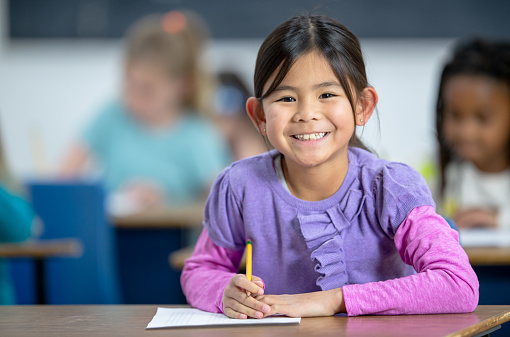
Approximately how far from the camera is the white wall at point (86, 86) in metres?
5.51

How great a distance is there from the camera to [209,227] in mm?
1479

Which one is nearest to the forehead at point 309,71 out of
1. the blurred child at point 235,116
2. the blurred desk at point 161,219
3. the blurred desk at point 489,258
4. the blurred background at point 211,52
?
the blurred desk at point 489,258

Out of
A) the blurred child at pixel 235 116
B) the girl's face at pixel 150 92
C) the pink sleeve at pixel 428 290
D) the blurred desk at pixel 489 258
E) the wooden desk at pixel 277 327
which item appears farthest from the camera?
the blurred child at pixel 235 116

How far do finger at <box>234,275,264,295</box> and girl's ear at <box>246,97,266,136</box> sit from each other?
0.34m

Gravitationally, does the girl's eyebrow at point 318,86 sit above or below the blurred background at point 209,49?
below

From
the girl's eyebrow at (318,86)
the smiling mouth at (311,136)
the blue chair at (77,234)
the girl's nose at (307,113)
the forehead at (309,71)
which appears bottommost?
the blue chair at (77,234)

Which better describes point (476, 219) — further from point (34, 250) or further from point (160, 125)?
point (160, 125)

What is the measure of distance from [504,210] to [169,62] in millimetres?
2339

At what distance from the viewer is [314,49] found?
1353mm

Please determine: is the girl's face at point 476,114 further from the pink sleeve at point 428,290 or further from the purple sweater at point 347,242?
the pink sleeve at point 428,290

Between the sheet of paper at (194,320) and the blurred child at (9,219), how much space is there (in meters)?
1.24

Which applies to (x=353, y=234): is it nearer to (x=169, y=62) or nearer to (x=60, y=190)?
(x=60, y=190)

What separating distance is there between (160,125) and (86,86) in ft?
4.99

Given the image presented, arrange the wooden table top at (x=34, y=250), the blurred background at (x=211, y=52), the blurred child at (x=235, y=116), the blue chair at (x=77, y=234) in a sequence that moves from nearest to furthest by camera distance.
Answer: the wooden table top at (x=34, y=250)
the blue chair at (x=77, y=234)
the blurred child at (x=235, y=116)
the blurred background at (x=211, y=52)
